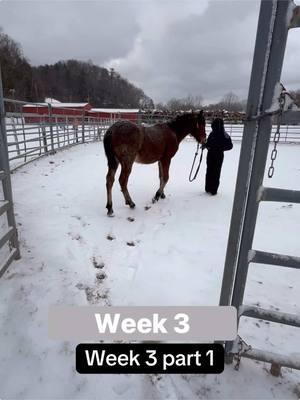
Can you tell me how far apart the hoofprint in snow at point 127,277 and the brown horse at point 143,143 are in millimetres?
557

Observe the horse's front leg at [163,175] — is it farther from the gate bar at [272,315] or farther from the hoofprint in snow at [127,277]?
the gate bar at [272,315]

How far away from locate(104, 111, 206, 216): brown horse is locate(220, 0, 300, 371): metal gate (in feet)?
8.62

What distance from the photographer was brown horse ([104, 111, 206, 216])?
12.3ft

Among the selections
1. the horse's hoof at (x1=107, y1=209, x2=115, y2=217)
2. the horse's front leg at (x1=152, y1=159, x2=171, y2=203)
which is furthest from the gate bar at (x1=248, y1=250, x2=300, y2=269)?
the horse's front leg at (x1=152, y1=159, x2=171, y2=203)

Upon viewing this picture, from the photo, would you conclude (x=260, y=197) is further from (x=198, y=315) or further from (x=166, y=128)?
(x=166, y=128)

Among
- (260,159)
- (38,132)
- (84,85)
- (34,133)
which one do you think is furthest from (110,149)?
(84,85)

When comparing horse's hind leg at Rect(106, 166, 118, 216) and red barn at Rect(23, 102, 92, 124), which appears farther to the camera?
red barn at Rect(23, 102, 92, 124)

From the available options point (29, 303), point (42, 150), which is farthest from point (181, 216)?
point (42, 150)

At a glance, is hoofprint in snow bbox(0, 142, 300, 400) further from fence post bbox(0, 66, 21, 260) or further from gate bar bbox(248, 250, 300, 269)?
gate bar bbox(248, 250, 300, 269)

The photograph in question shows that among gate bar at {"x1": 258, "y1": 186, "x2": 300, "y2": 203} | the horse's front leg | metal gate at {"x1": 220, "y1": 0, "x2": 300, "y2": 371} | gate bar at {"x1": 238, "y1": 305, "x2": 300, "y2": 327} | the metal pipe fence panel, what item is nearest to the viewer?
metal gate at {"x1": 220, "y1": 0, "x2": 300, "y2": 371}

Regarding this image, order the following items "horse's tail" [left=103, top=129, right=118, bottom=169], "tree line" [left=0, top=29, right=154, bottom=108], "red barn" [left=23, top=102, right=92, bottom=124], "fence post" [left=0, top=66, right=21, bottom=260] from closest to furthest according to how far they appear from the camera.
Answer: "fence post" [left=0, top=66, right=21, bottom=260]
"horse's tail" [left=103, top=129, right=118, bottom=169]
"red barn" [left=23, top=102, right=92, bottom=124]
"tree line" [left=0, top=29, right=154, bottom=108]

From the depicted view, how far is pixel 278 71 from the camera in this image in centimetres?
109

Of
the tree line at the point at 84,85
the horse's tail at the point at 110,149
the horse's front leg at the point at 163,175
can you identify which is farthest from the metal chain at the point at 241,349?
the tree line at the point at 84,85

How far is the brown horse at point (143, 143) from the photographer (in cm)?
376
